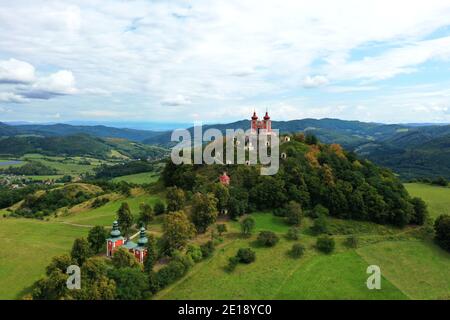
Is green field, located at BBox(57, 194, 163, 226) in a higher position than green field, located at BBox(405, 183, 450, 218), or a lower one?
lower

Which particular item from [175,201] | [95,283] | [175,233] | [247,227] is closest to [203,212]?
[247,227]

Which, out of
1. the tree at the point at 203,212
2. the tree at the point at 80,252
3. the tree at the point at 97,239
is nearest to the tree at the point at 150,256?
the tree at the point at 80,252

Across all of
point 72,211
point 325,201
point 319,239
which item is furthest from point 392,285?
point 72,211

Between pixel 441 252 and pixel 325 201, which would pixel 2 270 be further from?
pixel 441 252

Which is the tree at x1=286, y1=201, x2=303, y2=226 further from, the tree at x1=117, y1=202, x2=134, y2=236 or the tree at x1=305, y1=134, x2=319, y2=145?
the tree at x1=305, y1=134, x2=319, y2=145

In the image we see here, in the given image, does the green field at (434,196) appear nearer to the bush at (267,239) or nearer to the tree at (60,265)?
the bush at (267,239)

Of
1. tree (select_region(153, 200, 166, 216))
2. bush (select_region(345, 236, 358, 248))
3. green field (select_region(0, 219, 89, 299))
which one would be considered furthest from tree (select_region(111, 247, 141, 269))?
bush (select_region(345, 236, 358, 248))
